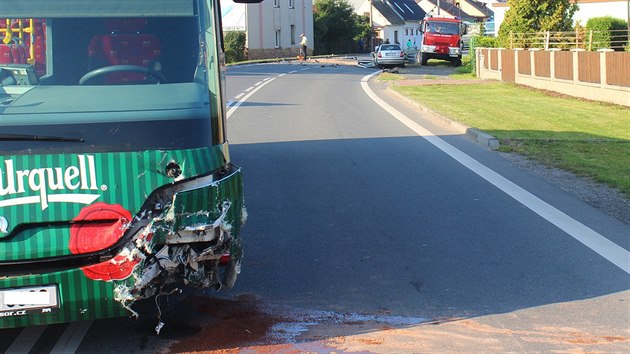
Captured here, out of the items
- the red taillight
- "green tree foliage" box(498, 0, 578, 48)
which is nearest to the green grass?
the red taillight

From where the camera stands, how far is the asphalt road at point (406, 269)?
217 inches

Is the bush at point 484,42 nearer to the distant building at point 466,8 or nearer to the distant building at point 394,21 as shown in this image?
the distant building at point 394,21

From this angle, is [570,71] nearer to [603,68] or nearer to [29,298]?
[603,68]

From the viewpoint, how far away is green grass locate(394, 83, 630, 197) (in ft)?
40.3

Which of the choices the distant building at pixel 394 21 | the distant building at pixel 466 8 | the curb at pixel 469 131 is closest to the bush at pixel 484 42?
the curb at pixel 469 131

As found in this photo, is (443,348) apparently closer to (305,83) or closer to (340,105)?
(340,105)

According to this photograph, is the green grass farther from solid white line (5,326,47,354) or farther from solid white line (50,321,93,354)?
solid white line (5,326,47,354)

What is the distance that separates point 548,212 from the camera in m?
9.09

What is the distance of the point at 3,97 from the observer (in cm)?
504

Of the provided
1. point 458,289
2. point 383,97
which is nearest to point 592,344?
point 458,289

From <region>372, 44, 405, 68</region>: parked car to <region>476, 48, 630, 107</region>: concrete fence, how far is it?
13.7m

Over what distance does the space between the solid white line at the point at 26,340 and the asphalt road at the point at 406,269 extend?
63mm

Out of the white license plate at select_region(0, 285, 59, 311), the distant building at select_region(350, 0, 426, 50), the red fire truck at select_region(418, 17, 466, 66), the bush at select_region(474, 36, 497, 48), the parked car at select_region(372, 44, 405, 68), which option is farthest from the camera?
the distant building at select_region(350, 0, 426, 50)

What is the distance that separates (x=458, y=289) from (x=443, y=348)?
126cm
